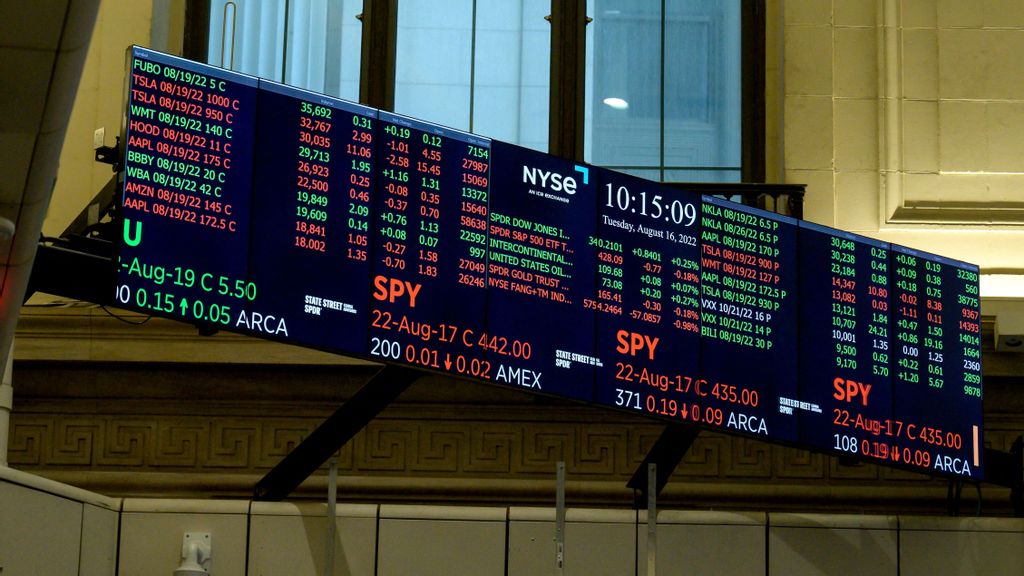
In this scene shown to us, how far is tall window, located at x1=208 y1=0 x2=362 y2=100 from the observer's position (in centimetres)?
1476

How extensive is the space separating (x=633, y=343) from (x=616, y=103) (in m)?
3.65

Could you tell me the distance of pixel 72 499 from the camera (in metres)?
11.2

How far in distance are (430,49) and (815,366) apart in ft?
14.9

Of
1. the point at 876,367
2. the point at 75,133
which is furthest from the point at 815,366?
the point at 75,133

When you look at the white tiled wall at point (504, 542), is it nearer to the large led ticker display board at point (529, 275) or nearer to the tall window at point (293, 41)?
the large led ticker display board at point (529, 275)

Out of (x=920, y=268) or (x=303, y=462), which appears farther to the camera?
(x=920, y=268)

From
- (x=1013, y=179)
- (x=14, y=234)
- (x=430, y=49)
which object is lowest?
(x=14, y=234)

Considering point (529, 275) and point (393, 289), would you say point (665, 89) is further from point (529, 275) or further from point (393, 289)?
point (393, 289)

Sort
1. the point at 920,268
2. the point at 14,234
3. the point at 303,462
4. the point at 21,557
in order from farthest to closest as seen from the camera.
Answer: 1. the point at 920,268
2. the point at 303,462
3. the point at 21,557
4. the point at 14,234

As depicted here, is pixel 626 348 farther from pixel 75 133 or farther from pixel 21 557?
pixel 75 133

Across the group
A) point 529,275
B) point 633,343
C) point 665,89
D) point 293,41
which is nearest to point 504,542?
point 633,343

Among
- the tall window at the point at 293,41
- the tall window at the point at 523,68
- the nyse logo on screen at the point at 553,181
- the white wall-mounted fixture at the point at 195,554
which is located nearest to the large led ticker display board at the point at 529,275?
the nyse logo on screen at the point at 553,181

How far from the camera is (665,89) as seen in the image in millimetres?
14930

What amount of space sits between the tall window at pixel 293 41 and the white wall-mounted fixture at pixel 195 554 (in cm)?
439
